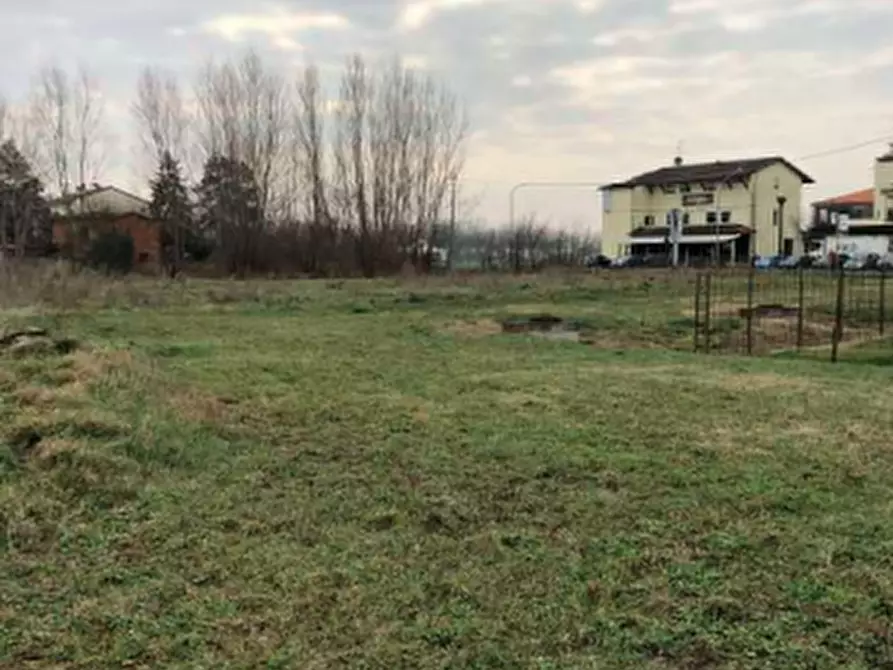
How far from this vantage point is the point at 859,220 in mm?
54469

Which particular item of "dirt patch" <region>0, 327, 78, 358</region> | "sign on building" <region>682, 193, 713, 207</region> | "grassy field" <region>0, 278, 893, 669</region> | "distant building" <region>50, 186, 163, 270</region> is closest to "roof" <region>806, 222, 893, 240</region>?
"sign on building" <region>682, 193, 713, 207</region>

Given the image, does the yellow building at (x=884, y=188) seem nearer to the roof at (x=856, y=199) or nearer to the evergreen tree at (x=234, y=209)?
the roof at (x=856, y=199)

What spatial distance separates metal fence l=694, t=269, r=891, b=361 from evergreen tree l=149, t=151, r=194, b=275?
2312cm

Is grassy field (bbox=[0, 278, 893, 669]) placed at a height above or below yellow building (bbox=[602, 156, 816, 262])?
below

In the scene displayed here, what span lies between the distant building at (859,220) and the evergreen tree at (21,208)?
38.2 m

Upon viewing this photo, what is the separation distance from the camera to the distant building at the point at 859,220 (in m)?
50.1

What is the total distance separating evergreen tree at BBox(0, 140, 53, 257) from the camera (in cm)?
3697

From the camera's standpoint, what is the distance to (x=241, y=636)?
2811 millimetres

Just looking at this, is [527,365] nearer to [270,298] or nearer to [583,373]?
[583,373]

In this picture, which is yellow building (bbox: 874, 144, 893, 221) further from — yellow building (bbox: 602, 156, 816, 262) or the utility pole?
the utility pole

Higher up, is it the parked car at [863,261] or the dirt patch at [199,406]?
the parked car at [863,261]

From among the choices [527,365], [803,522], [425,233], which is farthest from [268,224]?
[803,522]

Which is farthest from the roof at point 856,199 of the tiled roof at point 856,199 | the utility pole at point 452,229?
the utility pole at point 452,229

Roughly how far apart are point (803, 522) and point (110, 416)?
4.05 meters
